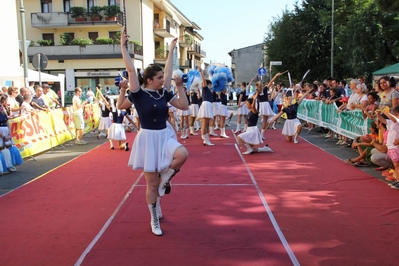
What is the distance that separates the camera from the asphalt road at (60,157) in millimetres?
8219

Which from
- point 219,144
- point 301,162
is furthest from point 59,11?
point 301,162

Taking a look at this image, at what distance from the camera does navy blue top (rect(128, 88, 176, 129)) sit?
15.8ft

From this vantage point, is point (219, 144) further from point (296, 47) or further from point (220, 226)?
point (296, 47)

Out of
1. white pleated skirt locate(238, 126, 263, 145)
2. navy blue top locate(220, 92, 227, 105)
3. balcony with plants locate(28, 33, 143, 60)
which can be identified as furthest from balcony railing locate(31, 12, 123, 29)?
white pleated skirt locate(238, 126, 263, 145)

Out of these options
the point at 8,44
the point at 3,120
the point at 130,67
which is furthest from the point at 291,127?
the point at 8,44

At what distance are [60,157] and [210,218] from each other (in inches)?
273

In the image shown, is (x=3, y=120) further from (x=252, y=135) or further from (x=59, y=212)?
(x=252, y=135)

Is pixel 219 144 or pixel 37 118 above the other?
pixel 37 118

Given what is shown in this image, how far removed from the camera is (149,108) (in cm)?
480

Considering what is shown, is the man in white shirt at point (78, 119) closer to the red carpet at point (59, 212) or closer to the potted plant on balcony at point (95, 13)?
the red carpet at point (59, 212)

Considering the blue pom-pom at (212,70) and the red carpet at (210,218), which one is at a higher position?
the blue pom-pom at (212,70)

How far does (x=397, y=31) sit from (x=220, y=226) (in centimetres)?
2600

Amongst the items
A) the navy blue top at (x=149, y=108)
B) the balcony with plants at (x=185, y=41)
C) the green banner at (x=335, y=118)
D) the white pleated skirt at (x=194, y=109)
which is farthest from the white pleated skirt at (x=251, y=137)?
the balcony with plants at (x=185, y=41)

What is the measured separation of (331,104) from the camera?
13844 millimetres
